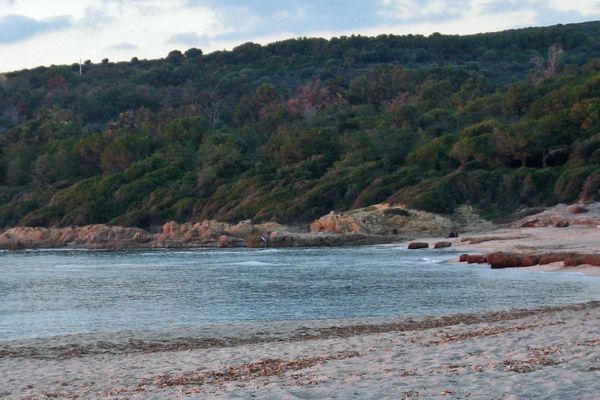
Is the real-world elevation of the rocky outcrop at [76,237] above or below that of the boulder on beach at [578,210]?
below

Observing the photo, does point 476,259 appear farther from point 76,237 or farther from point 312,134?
point 312,134

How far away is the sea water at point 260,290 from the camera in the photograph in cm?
2795

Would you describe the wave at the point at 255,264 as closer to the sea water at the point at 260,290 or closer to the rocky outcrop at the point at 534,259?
the sea water at the point at 260,290

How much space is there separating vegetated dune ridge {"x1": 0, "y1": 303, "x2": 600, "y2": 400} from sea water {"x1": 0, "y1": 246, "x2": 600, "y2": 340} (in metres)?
2.95

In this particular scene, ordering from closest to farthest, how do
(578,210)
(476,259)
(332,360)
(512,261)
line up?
1. (332,360)
2. (512,261)
3. (476,259)
4. (578,210)

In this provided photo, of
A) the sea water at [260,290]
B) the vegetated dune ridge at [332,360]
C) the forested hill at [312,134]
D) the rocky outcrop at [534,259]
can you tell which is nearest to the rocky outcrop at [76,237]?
the forested hill at [312,134]

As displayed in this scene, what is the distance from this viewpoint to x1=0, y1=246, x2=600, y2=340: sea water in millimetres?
27953

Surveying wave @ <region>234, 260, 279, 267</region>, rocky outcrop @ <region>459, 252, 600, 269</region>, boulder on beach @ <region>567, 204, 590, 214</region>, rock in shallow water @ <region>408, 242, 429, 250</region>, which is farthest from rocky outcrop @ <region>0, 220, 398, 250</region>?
rocky outcrop @ <region>459, 252, 600, 269</region>

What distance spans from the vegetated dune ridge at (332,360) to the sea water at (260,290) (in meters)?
2.95

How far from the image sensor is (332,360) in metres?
16.4

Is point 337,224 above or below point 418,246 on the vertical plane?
above

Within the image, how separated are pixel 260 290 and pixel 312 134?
5536cm

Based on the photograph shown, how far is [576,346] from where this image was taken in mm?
15828

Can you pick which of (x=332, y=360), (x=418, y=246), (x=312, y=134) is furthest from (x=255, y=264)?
(x=312, y=134)
